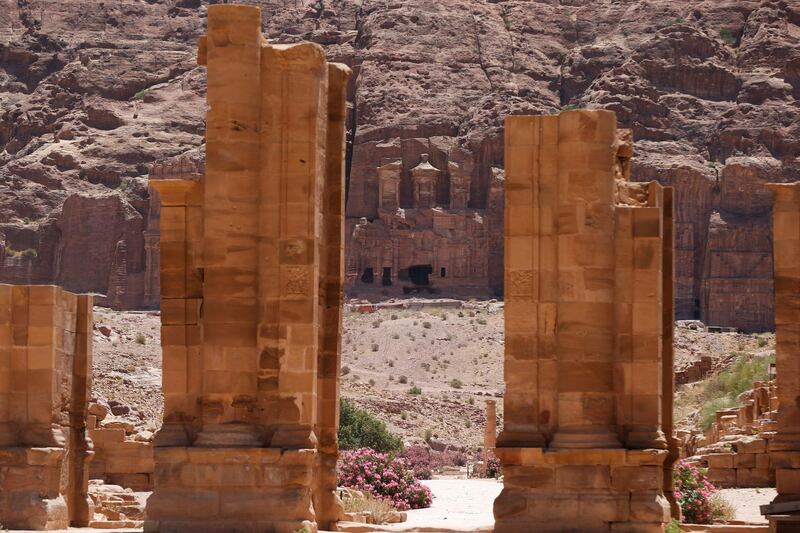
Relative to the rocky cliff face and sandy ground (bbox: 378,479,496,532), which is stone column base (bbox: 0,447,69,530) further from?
the rocky cliff face

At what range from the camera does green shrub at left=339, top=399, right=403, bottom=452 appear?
48.9 metres

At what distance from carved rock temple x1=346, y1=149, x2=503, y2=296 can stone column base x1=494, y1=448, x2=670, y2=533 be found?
271 feet

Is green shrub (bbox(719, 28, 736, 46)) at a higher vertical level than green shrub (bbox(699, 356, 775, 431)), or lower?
higher

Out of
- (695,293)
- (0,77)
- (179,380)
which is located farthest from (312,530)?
(0,77)

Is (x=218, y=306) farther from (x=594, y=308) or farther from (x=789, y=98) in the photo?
(x=789, y=98)

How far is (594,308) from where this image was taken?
69.1ft

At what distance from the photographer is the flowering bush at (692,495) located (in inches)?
1033

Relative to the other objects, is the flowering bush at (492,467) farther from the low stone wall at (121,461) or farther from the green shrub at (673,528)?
the green shrub at (673,528)

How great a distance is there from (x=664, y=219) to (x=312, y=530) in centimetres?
584

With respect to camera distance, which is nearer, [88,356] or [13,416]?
[13,416]

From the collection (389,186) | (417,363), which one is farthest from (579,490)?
(389,186)

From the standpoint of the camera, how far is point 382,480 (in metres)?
32.1

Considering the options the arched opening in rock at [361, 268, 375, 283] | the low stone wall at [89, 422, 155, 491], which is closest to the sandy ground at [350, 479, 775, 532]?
the low stone wall at [89, 422, 155, 491]

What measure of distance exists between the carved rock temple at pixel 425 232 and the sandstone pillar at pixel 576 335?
3237 inches
